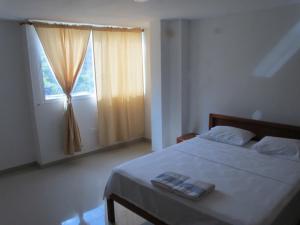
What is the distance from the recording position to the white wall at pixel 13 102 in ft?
12.0

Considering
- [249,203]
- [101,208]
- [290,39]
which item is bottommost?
[101,208]

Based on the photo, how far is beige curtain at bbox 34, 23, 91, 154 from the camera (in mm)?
3805

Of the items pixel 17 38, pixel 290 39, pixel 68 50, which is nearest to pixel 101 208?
pixel 68 50

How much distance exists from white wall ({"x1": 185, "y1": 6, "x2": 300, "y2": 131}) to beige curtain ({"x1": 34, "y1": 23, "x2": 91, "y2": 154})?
1.82 metres

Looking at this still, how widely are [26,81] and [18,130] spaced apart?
768mm

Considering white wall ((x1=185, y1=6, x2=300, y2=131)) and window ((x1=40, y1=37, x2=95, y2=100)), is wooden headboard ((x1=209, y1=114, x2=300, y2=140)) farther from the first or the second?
window ((x1=40, y1=37, x2=95, y2=100))

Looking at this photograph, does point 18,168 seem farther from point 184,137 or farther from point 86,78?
point 184,137

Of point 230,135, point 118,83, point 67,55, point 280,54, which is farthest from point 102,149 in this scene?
point 280,54

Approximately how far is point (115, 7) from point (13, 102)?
2193mm

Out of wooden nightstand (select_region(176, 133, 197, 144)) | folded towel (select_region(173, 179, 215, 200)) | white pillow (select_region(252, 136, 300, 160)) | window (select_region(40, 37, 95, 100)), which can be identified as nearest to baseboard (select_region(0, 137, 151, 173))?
window (select_region(40, 37, 95, 100))

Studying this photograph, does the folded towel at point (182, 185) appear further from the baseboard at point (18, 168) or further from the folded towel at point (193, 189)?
the baseboard at point (18, 168)

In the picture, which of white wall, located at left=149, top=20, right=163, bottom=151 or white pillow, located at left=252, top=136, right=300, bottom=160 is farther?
white wall, located at left=149, top=20, right=163, bottom=151

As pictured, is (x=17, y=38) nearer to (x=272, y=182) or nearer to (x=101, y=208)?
(x=101, y=208)

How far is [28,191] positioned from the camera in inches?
132
